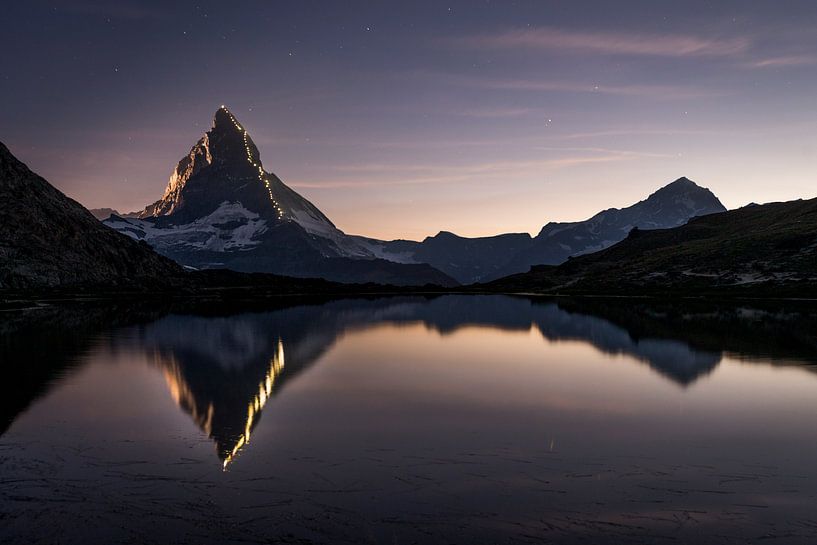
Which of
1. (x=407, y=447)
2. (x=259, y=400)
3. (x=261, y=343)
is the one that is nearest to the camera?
(x=407, y=447)

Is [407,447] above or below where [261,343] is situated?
below

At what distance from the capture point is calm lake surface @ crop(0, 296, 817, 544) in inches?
639

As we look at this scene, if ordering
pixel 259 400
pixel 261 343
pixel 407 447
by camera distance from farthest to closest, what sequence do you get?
pixel 261 343, pixel 259 400, pixel 407 447

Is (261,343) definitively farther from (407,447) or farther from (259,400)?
(407,447)

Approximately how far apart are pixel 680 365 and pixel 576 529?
112ft

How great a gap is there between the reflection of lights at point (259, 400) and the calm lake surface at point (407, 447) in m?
0.28

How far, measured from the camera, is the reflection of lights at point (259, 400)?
76.6 ft

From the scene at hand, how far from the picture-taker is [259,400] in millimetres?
32938

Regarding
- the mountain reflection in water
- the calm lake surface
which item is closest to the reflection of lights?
the mountain reflection in water

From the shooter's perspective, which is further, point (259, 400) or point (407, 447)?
point (259, 400)

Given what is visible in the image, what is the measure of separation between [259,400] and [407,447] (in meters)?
12.2

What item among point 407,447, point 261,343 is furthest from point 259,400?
point 261,343

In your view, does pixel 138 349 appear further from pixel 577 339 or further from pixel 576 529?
pixel 576 529

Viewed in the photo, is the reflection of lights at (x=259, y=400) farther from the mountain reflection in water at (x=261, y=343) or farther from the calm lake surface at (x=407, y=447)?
the calm lake surface at (x=407, y=447)
